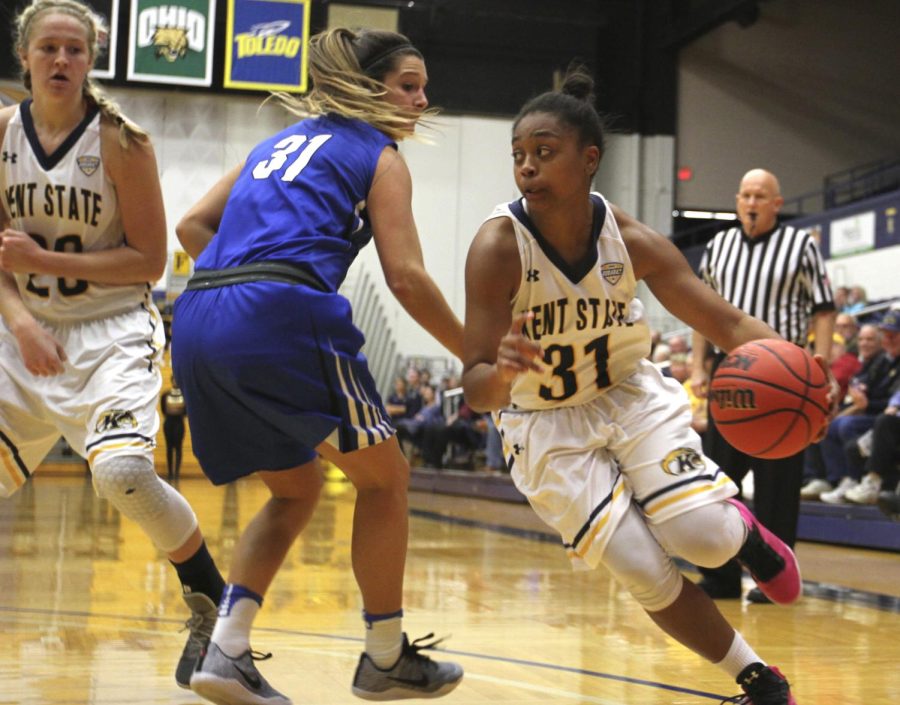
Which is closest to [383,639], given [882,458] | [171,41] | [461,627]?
[461,627]

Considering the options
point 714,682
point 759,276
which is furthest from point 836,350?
point 714,682

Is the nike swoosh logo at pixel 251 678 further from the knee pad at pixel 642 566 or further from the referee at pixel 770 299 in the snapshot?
the referee at pixel 770 299

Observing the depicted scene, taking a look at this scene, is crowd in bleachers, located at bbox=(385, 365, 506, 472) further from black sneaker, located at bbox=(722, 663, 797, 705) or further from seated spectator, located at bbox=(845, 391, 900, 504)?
black sneaker, located at bbox=(722, 663, 797, 705)

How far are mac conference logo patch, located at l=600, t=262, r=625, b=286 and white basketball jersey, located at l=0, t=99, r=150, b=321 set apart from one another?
1442 mm

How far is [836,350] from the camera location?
9977 millimetres

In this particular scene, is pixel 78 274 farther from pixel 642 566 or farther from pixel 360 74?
pixel 642 566

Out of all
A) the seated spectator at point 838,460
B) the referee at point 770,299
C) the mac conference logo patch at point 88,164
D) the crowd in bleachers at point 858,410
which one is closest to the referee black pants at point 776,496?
the referee at point 770,299

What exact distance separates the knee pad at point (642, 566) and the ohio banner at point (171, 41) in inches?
684

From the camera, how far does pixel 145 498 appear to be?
3.38 metres

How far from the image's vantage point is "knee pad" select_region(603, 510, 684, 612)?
297 centimetres

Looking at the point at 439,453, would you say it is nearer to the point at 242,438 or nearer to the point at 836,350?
the point at 836,350

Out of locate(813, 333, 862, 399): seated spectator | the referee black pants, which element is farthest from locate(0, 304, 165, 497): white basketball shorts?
locate(813, 333, 862, 399): seated spectator

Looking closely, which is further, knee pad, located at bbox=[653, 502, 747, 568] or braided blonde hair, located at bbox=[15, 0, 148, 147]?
braided blonde hair, located at bbox=[15, 0, 148, 147]

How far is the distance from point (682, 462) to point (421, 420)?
1434 centimetres
